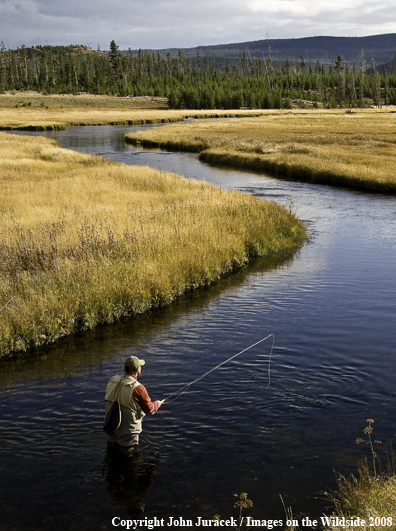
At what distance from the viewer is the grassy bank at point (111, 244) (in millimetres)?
10922

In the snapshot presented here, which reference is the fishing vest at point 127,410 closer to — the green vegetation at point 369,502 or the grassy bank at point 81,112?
the green vegetation at point 369,502

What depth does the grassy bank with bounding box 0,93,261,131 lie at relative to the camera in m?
86.9

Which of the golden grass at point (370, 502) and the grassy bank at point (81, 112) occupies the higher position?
the grassy bank at point (81, 112)

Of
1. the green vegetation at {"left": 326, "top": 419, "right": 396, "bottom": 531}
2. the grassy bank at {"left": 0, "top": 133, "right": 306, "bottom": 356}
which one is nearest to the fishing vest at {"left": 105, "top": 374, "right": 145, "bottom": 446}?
the green vegetation at {"left": 326, "top": 419, "right": 396, "bottom": 531}

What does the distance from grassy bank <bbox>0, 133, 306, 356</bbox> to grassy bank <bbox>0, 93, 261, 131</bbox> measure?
60.2 m

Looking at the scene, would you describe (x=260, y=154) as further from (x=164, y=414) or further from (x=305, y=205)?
(x=164, y=414)

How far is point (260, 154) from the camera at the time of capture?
40375mm

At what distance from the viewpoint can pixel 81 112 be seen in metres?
114

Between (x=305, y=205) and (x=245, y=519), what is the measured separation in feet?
68.2

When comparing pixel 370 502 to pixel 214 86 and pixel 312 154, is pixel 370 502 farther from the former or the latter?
pixel 214 86

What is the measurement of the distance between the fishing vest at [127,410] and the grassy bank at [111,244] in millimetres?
4256

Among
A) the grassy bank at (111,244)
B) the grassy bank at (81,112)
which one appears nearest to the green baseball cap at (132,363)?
the grassy bank at (111,244)

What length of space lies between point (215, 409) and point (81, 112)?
116 metres

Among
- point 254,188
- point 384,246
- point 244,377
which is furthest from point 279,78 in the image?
point 244,377
